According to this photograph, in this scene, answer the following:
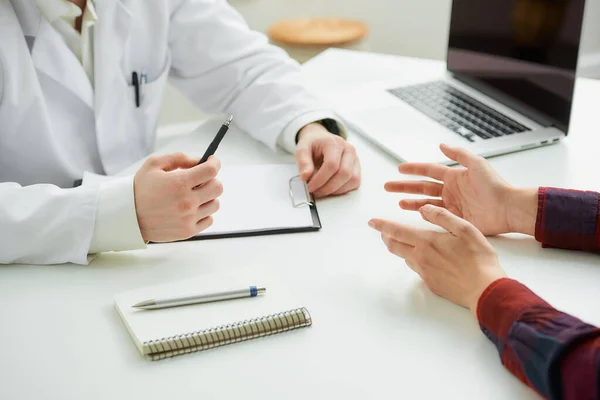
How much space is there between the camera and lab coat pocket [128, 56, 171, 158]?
1.33 metres

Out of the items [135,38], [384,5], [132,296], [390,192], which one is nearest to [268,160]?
[390,192]

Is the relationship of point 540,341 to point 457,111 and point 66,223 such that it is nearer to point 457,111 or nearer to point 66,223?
point 66,223

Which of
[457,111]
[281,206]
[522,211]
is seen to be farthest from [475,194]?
[457,111]

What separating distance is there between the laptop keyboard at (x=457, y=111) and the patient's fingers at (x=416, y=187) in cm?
23

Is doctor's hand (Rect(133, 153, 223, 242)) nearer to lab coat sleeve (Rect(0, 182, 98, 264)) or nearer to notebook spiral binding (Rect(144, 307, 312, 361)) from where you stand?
lab coat sleeve (Rect(0, 182, 98, 264))

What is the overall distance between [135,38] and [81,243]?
0.54 meters

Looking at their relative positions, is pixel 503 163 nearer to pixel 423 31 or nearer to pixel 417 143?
pixel 417 143

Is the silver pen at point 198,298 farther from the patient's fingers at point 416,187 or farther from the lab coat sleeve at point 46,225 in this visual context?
the patient's fingers at point 416,187

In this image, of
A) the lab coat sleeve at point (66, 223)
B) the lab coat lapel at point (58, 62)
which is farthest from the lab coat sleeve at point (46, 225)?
the lab coat lapel at point (58, 62)

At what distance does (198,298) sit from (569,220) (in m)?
0.51

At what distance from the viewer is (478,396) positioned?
0.67 metres

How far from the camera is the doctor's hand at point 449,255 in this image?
80 centimetres

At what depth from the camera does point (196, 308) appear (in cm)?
79

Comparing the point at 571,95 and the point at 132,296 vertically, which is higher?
the point at 571,95
